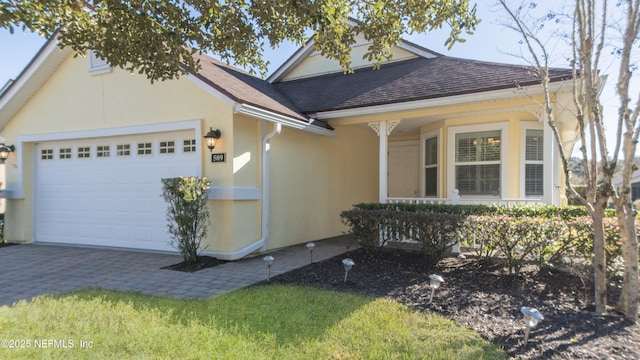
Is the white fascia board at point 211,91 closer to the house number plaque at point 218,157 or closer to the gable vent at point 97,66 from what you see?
the house number plaque at point 218,157

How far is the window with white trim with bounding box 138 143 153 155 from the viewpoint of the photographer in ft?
26.7

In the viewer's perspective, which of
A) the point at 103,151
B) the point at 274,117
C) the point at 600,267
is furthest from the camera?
the point at 103,151

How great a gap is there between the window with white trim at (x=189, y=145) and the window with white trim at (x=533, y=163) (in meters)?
7.06

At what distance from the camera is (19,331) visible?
356 cm

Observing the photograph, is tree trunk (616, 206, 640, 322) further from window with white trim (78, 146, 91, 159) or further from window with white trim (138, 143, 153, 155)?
window with white trim (78, 146, 91, 159)

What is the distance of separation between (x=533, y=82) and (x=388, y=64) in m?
5.21

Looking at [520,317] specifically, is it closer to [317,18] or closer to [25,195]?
[317,18]

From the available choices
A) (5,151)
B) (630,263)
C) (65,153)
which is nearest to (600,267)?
(630,263)

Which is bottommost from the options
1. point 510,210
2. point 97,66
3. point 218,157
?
point 510,210

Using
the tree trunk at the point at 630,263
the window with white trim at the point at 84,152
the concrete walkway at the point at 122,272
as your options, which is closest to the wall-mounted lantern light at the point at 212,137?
the concrete walkway at the point at 122,272

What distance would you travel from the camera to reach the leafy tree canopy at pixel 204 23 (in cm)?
459

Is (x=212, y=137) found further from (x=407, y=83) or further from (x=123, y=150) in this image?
(x=407, y=83)

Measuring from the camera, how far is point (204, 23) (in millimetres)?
5344

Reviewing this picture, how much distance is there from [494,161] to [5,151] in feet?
39.6
